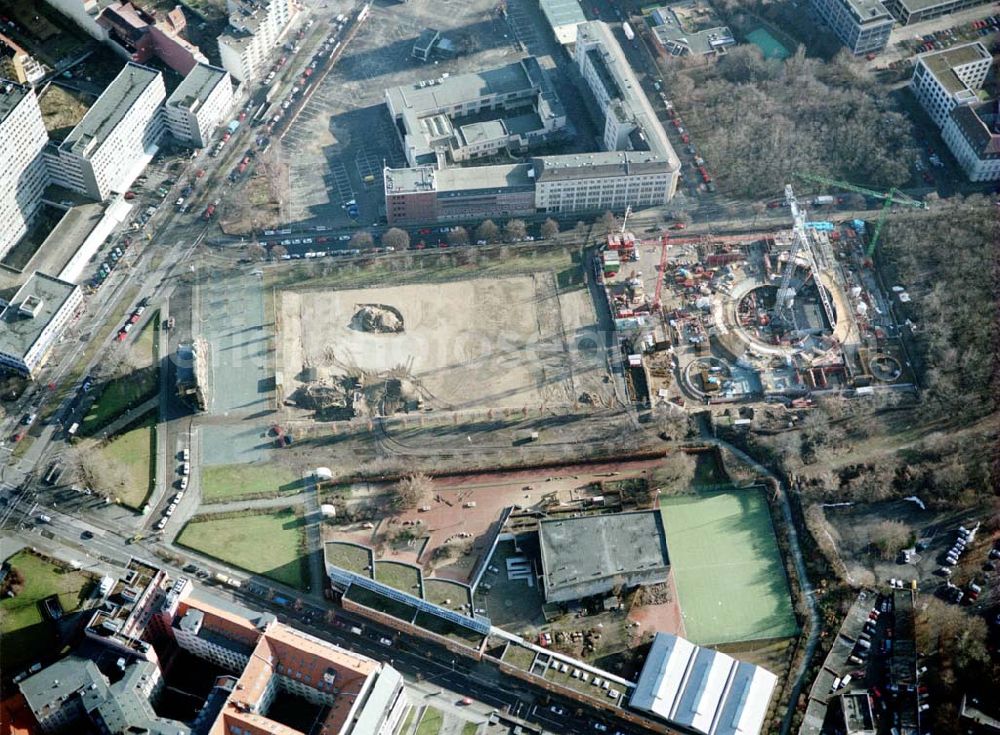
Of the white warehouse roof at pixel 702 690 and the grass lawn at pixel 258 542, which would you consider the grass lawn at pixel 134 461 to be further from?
the white warehouse roof at pixel 702 690

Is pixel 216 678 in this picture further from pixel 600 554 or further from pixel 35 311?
pixel 35 311

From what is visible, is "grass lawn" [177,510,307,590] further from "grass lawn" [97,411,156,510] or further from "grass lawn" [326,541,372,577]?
"grass lawn" [97,411,156,510]

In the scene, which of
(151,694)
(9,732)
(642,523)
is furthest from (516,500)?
(9,732)

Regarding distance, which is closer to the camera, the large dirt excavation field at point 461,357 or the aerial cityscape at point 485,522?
the aerial cityscape at point 485,522

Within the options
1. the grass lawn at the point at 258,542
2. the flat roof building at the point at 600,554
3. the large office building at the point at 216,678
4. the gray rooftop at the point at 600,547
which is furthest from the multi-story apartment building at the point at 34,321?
the gray rooftop at the point at 600,547

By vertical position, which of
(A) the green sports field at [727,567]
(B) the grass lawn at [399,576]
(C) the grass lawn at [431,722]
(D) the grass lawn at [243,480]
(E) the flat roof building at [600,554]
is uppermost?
(D) the grass lawn at [243,480]

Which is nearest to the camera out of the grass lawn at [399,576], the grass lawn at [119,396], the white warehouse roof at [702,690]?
the white warehouse roof at [702,690]
